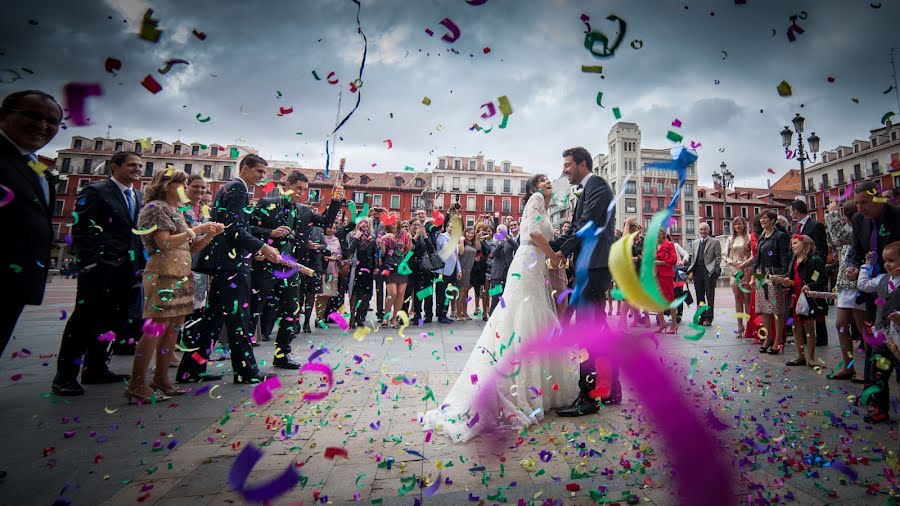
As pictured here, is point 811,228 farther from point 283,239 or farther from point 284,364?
point 284,364

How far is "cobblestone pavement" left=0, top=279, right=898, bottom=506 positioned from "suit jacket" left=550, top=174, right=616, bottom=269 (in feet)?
4.09

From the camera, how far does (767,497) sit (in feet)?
5.98

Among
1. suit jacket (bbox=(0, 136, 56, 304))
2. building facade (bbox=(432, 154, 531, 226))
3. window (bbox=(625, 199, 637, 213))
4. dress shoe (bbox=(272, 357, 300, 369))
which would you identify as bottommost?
dress shoe (bbox=(272, 357, 300, 369))

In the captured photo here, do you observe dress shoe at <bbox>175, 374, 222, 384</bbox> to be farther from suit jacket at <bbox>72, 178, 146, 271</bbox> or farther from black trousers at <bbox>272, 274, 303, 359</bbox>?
suit jacket at <bbox>72, 178, 146, 271</bbox>

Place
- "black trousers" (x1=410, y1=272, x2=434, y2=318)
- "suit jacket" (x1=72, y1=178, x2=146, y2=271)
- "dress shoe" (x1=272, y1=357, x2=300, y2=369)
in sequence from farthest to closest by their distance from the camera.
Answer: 1. "black trousers" (x1=410, y1=272, x2=434, y2=318)
2. "dress shoe" (x1=272, y1=357, x2=300, y2=369)
3. "suit jacket" (x1=72, y1=178, x2=146, y2=271)

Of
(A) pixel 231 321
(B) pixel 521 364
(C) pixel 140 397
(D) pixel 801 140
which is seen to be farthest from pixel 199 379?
(D) pixel 801 140

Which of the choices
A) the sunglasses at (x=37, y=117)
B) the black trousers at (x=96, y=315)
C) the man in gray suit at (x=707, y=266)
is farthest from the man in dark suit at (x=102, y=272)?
the man in gray suit at (x=707, y=266)

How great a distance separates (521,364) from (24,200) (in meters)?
3.18

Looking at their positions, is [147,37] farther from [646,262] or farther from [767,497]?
[767,497]

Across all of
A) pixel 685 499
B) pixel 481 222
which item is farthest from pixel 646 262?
pixel 481 222

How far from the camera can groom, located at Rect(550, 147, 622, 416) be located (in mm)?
3135

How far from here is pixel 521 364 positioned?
118 inches

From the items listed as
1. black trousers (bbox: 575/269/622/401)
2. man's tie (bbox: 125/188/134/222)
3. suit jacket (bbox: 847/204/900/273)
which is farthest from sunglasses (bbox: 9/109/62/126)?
suit jacket (bbox: 847/204/900/273)

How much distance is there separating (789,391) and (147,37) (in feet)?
18.2
